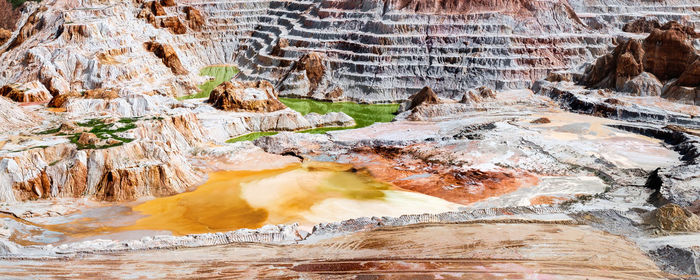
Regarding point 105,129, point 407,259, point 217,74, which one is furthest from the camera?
point 217,74

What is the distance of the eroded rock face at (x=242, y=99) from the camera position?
38594 mm

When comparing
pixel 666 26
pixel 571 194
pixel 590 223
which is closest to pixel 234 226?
pixel 590 223

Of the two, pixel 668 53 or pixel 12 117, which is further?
pixel 668 53

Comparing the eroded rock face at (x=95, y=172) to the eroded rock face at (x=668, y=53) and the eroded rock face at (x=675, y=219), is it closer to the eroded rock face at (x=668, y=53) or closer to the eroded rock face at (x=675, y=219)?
the eroded rock face at (x=675, y=219)

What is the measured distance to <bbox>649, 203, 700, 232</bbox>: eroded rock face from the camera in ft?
54.9

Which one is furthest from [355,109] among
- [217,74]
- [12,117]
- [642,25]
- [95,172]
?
[642,25]

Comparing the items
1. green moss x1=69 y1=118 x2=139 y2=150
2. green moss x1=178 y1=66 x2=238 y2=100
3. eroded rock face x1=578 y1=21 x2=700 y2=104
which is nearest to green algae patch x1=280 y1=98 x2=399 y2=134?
green moss x1=178 y1=66 x2=238 y2=100

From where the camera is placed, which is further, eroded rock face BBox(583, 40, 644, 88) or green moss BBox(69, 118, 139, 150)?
eroded rock face BBox(583, 40, 644, 88)

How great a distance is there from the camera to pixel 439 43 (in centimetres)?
4709

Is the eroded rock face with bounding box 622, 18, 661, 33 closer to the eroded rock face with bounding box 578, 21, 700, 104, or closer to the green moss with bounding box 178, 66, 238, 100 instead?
the eroded rock face with bounding box 578, 21, 700, 104

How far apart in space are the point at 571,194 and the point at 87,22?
133ft

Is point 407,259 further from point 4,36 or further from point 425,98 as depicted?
point 4,36

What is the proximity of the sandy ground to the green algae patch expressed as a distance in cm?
2185

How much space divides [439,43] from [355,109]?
8.98 metres
